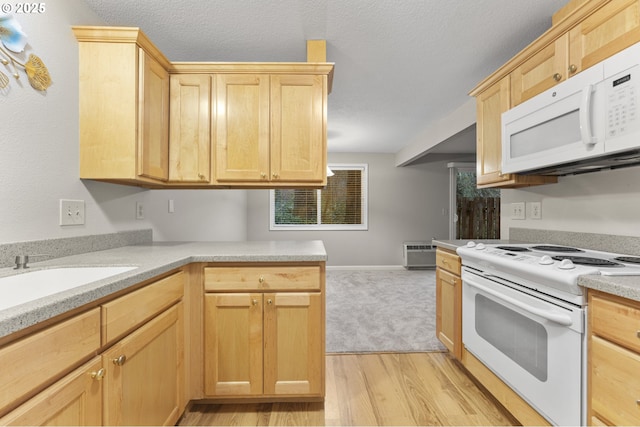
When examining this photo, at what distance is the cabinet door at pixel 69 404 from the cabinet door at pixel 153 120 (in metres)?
1.14

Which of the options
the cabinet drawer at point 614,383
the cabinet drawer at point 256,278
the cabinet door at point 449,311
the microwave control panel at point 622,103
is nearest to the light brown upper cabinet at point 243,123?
the cabinet drawer at point 256,278

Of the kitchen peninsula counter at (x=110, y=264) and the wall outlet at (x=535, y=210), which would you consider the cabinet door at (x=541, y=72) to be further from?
the kitchen peninsula counter at (x=110, y=264)

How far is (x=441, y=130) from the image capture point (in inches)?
148

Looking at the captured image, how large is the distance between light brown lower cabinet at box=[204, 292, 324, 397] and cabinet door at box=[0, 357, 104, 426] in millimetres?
689

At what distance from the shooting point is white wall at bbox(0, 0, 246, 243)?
1.28 metres

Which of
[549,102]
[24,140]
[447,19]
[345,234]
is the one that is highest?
[447,19]

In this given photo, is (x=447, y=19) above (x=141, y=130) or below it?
above

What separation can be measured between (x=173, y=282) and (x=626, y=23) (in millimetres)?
2396

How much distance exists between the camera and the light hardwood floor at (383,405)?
1.58 meters

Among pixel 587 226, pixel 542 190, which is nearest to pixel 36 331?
pixel 587 226

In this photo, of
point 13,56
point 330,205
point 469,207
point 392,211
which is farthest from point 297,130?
point 469,207

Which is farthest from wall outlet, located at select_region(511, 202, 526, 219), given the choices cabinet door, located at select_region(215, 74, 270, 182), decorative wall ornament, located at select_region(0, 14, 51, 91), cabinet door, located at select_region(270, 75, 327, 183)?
decorative wall ornament, located at select_region(0, 14, 51, 91)

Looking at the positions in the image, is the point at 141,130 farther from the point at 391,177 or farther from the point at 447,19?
the point at 391,177

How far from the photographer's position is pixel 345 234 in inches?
225
